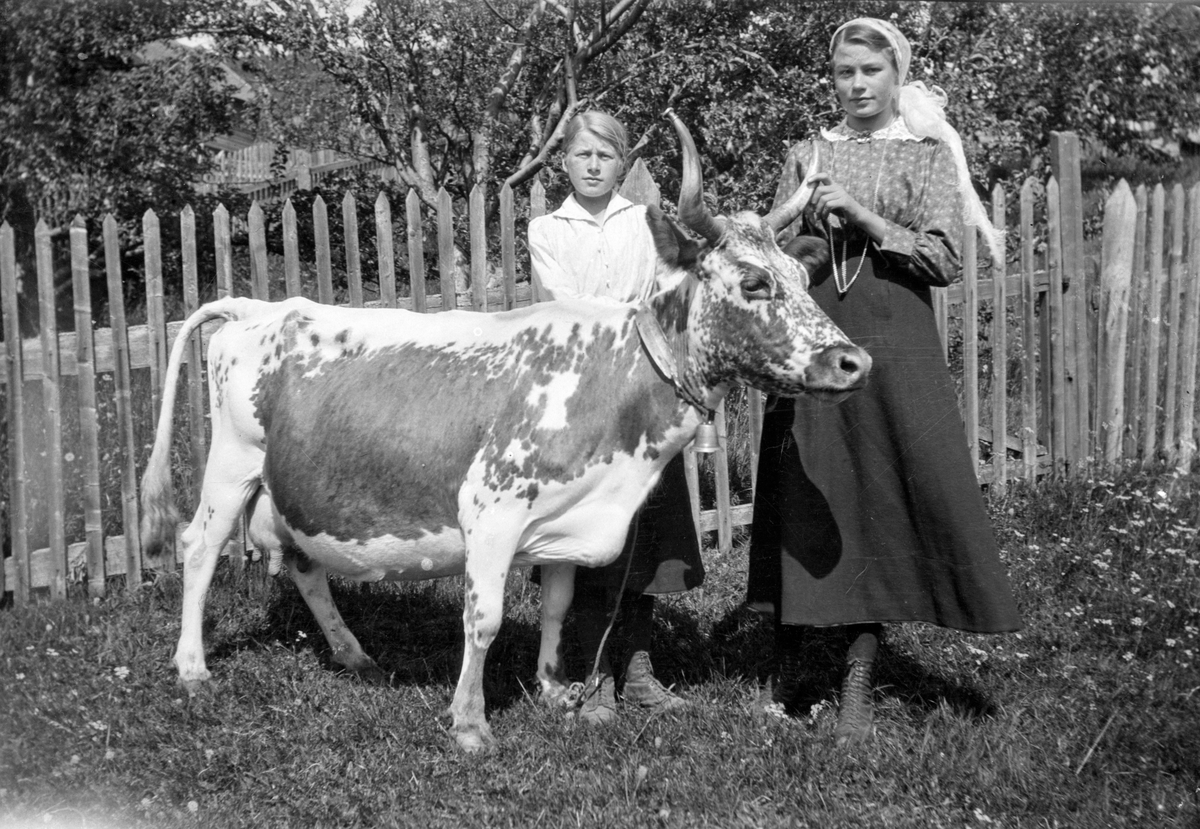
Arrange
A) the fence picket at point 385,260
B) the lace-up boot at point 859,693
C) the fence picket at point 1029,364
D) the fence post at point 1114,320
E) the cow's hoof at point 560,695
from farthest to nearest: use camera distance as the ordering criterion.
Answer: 1. the fence post at point 1114,320
2. the fence picket at point 1029,364
3. the fence picket at point 385,260
4. the cow's hoof at point 560,695
5. the lace-up boot at point 859,693

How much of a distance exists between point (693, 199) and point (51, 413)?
3717 millimetres

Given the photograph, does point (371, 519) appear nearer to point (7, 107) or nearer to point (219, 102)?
point (7, 107)

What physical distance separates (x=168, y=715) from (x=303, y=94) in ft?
24.3

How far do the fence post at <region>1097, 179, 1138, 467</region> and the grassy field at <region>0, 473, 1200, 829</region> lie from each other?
82.4 inches

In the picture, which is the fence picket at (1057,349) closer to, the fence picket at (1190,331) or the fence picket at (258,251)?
the fence picket at (1190,331)

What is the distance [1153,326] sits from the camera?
307 inches

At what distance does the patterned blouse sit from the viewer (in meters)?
4.00

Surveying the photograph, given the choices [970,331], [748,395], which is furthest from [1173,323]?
[748,395]

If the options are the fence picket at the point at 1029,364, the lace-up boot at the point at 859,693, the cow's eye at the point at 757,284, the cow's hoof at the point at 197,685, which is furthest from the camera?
the fence picket at the point at 1029,364

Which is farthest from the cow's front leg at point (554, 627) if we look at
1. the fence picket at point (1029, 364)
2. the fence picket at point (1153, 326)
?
the fence picket at point (1153, 326)

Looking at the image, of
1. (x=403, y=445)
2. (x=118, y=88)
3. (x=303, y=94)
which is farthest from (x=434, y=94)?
(x=403, y=445)

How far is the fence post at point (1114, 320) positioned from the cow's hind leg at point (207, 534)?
5702mm

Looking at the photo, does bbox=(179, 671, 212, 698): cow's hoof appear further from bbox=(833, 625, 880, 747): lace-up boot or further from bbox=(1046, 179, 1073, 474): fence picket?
bbox=(1046, 179, 1073, 474): fence picket

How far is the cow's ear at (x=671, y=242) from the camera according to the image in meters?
3.75
